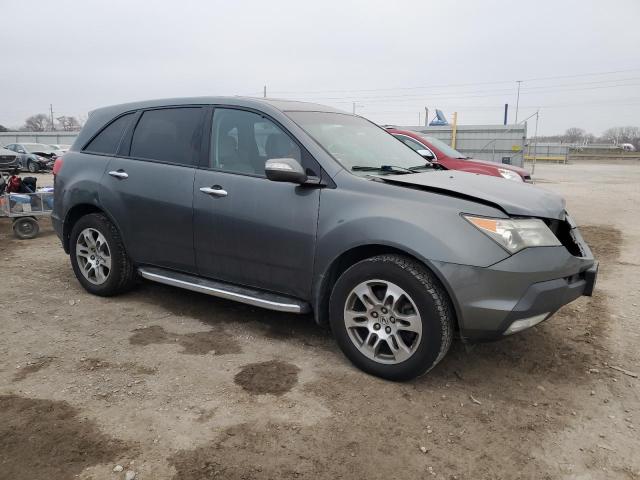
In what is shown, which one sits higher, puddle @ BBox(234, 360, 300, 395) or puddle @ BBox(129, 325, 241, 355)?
puddle @ BBox(129, 325, 241, 355)

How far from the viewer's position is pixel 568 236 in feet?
10.9

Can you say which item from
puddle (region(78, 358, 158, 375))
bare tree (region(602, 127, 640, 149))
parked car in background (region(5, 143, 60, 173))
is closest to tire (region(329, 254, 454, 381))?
puddle (region(78, 358, 158, 375))

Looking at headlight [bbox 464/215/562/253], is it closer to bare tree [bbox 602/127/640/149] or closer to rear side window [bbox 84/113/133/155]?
rear side window [bbox 84/113/133/155]

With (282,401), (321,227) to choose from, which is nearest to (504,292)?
(321,227)

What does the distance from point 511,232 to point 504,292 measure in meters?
0.35

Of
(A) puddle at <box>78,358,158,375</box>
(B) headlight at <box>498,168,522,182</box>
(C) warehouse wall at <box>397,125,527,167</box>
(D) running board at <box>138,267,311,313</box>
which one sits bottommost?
(A) puddle at <box>78,358,158,375</box>

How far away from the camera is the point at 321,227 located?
3.35 metres

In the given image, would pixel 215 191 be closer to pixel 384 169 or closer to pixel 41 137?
pixel 384 169

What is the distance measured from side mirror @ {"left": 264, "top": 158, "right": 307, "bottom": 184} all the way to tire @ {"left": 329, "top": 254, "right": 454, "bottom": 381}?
69 centimetres

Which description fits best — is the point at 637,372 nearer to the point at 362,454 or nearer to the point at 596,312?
the point at 596,312

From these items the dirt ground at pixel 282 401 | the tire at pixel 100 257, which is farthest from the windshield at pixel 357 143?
the tire at pixel 100 257

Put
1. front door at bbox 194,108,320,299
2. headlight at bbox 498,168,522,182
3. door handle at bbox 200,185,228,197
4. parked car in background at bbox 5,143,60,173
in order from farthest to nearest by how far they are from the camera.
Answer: parked car in background at bbox 5,143,60,173 < headlight at bbox 498,168,522,182 < door handle at bbox 200,185,228,197 < front door at bbox 194,108,320,299

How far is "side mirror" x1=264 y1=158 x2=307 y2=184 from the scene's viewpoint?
131 inches

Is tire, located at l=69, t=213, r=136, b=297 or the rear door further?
tire, located at l=69, t=213, r=136, b=297
